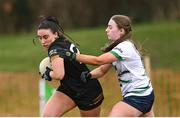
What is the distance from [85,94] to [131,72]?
3.19 ft

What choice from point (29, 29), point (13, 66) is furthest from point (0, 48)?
point (29, 29)

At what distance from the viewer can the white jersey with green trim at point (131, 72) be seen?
8.40 m

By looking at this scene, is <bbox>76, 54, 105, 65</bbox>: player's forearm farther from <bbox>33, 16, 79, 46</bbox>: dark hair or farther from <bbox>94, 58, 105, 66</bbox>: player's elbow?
<bbox>33, 16, 79, 46</bbox>: dark hair

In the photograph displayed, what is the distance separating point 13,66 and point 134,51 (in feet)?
63.7

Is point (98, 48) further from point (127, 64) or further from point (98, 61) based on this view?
point (98, 61)

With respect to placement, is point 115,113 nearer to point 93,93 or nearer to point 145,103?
point 145,103

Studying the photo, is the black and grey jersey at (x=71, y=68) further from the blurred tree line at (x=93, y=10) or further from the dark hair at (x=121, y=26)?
the blurred tree line at (x=93, y=10)

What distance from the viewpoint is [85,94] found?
923cm

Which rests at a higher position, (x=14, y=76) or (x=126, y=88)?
(x=126, y=88)

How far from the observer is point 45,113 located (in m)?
9.17

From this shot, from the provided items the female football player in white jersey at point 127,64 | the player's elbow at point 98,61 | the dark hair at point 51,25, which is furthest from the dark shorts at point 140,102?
the dark hair at point 51,25

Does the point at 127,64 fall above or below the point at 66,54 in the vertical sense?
below

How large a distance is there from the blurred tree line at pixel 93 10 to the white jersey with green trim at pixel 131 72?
2995 centimetres

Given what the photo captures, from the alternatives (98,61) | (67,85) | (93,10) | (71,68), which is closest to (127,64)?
(98,61)
